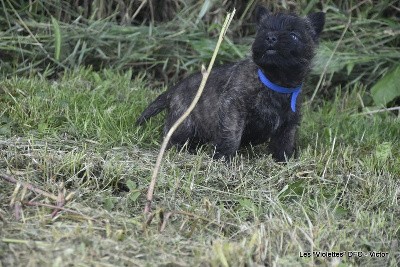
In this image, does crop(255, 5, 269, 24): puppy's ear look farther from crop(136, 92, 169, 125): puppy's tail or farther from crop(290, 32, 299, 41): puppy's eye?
crop(136, 92, 169, 125): puppy's tail

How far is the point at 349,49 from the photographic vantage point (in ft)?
28.3

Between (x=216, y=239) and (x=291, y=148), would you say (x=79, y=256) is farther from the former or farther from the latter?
(x=291, y=148)

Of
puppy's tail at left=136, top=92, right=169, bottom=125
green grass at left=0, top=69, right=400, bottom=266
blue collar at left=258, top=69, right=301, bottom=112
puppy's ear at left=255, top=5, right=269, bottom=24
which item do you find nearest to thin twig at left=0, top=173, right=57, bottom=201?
green grass at left=0, top=69, right=400, bottom=266

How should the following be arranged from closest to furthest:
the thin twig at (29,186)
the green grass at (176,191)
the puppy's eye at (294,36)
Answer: the green grass at (176,191)
the thin twig at (29,186)
the puppy's eye at (294,36)

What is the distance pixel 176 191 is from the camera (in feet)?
17.6

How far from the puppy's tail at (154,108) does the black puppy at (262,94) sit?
0.24 m

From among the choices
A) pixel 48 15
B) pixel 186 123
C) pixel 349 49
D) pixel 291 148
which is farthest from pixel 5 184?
pixel 349 49

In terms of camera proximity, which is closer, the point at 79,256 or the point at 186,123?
the point at 79,256

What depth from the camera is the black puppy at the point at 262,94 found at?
20.1 feet

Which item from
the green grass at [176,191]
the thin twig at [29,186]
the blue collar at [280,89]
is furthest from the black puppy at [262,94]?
the thin twig at [29,186]

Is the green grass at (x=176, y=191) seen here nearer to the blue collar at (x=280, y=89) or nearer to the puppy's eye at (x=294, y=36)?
the blue collar at (x=280, y=89)

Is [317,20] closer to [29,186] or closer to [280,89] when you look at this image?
[280,89]

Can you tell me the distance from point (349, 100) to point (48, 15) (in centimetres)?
324

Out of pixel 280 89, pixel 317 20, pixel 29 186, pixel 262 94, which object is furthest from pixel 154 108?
pixel 29 186
